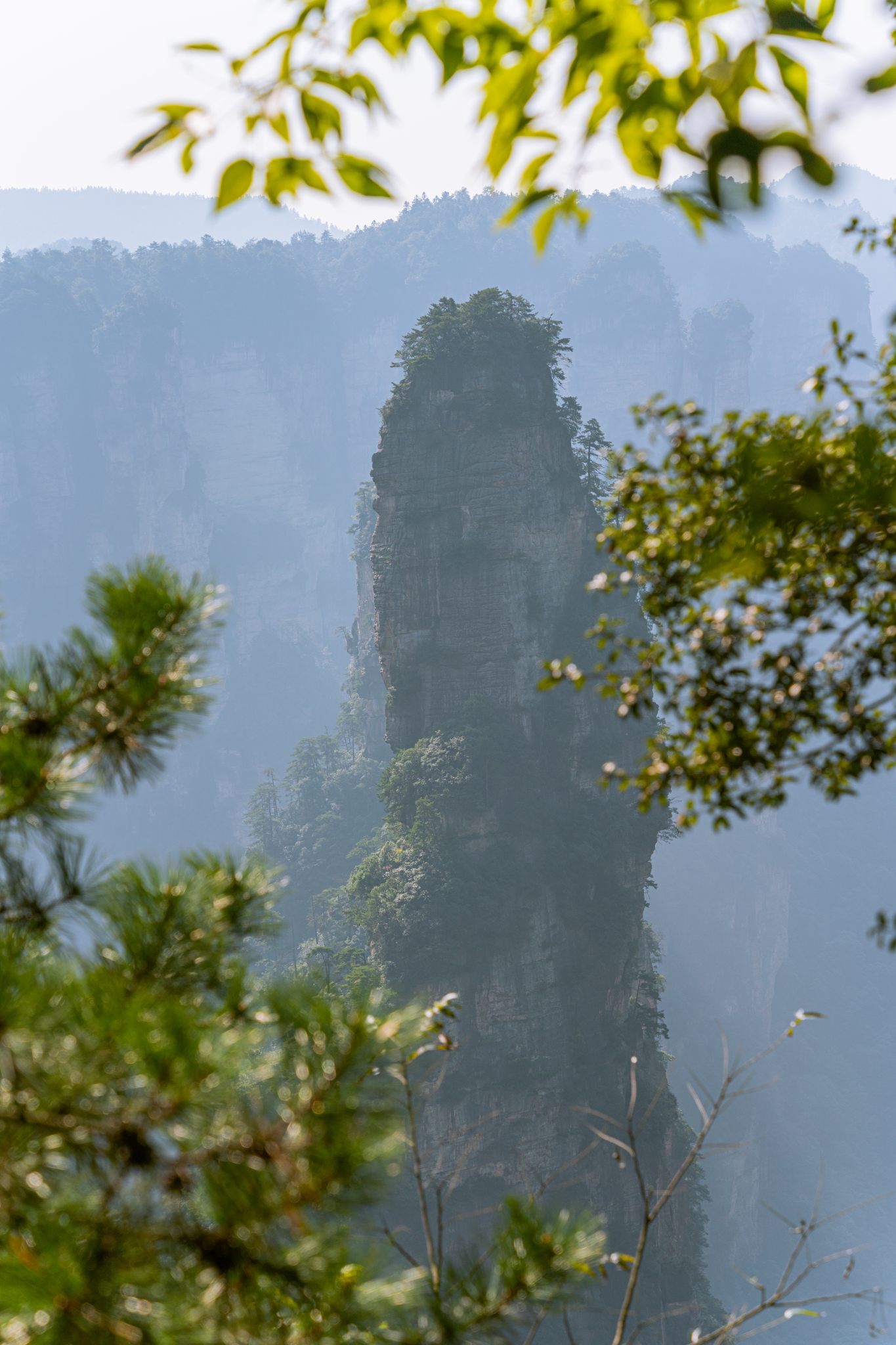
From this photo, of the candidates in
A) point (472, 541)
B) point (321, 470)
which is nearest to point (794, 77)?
point (472, 541)

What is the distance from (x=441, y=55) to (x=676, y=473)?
123 cm

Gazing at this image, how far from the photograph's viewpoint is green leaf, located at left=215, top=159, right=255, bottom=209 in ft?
3.69

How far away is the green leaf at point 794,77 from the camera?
37.9 inches

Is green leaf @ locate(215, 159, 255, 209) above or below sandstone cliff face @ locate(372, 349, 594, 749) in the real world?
below

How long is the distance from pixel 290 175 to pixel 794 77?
1.98 ft

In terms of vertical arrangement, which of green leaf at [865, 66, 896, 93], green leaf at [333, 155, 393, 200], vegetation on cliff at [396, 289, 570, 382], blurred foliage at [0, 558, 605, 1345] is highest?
vegetation on cliff at [396, 289, 570, 382]

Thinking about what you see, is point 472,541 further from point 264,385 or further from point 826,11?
point 264,385

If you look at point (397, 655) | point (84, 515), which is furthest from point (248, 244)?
point (397, 655)

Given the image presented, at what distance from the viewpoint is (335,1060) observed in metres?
1.35

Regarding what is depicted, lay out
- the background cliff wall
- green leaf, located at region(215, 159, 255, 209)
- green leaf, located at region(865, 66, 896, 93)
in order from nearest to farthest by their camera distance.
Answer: green leaf, located at region(865, 66, 896, 93) → green leaf, located at region(215, 159, 255, 209) → the background cliff wall

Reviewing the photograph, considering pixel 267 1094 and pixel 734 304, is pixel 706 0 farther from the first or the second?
pixel 734 304

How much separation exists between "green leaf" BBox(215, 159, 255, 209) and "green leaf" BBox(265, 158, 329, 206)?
0.02m

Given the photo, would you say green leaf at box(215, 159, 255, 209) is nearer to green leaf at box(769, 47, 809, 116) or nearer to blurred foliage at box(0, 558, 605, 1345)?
green leaf at box(769, 47, 809, 116)

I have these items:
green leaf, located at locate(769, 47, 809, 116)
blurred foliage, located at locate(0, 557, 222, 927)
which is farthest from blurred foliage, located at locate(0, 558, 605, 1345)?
green leaf, located at locate(769, 47, 809, 116)
